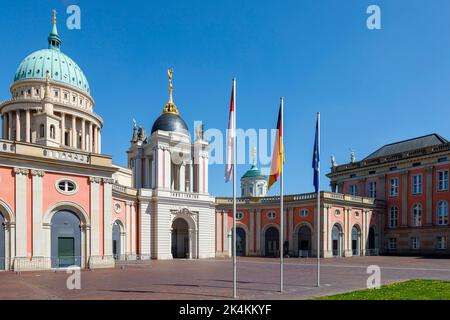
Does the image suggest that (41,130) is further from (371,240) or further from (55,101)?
(371,240)

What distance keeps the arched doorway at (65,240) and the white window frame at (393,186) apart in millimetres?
46879

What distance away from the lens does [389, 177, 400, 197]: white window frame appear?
5722 cm

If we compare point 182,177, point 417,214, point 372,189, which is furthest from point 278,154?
point 372,189

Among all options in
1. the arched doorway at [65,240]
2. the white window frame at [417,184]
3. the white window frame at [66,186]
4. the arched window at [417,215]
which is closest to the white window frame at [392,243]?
the arched window at [417,215]

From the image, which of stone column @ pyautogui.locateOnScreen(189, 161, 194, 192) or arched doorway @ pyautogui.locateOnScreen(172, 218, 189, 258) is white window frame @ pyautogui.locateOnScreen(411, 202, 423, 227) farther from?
arched doorway @ pyautogui.locateOnScreen(172, 218, 189, 258)

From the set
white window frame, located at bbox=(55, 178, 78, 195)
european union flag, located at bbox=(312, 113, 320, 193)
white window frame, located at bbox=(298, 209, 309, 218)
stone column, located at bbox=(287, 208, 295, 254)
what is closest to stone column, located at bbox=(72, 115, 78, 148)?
white window frame, located at bbox=(55, 178, 78, 195)

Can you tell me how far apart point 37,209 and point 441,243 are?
49044 millimetres

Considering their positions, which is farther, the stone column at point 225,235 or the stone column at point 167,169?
the stone column at point 225,235

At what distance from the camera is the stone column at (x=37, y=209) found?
86.2 feet

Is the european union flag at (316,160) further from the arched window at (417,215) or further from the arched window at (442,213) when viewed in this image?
the arched window at (417,215)

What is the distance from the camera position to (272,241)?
177 ft

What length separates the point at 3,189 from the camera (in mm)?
25359
